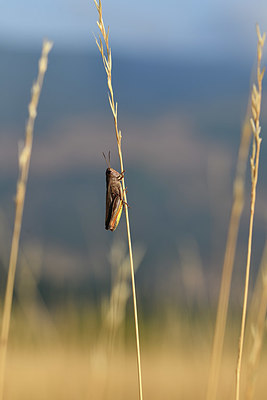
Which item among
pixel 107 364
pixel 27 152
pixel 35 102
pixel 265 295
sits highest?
pixel 35 102

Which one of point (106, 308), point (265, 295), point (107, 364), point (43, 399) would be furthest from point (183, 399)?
point (265, 295)

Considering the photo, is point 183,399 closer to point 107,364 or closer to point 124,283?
point 107,364

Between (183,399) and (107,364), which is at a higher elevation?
(107,364)

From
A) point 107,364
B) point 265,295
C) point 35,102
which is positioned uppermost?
point 35,102

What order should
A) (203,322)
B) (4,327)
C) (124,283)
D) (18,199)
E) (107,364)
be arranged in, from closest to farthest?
(18,199) < (4,327) < (124,283) < (107,364) < (203,322)

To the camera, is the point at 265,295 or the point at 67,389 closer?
the point at 265,295

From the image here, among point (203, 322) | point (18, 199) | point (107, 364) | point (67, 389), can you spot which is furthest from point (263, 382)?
point (18, 199)

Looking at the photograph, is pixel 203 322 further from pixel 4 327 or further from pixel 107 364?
pixel 4 327

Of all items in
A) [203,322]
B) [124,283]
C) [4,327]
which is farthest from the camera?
[203,322]

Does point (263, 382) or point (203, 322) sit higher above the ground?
point (203, 322)
